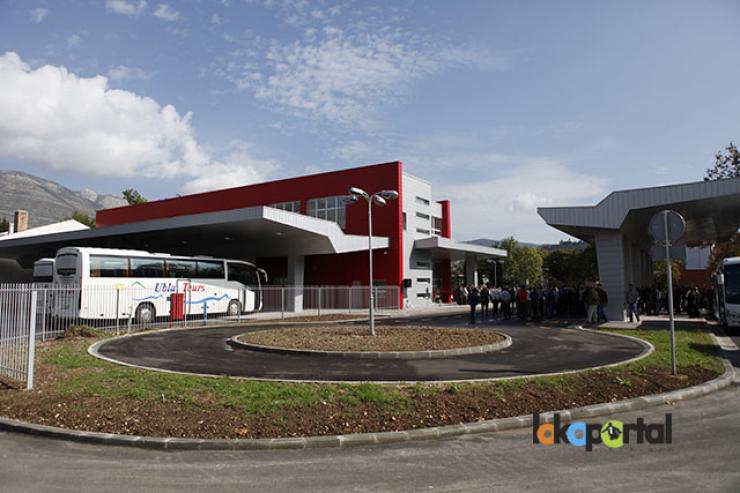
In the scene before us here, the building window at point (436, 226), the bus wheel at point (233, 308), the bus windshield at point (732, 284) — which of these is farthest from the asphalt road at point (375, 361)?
the building window at point (436, 226)

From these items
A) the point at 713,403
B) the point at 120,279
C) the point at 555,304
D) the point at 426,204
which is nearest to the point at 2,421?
the point at 713,403

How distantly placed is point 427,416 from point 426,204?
1345 inches

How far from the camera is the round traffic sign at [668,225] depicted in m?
9.20

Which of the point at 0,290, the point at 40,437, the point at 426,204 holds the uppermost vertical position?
the point at 426,204

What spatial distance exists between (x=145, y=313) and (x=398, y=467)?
2007 cm

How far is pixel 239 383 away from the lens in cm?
835

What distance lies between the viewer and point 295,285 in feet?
105

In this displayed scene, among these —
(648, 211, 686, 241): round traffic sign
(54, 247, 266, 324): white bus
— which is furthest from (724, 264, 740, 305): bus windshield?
(54, 247, 266, 324): white bus

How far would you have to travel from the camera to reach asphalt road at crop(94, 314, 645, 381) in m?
9.45

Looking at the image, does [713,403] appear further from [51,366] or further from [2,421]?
[51,366]

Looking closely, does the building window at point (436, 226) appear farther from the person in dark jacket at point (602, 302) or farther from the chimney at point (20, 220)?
the chimney at point (20, 220)

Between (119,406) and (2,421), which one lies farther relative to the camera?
(119,406)

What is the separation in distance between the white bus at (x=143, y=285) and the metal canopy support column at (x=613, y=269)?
59.3 ft

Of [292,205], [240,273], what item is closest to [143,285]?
[240,273]
